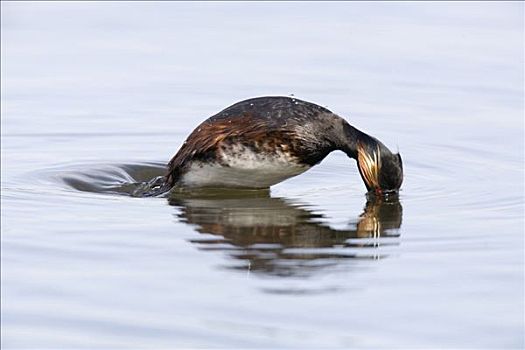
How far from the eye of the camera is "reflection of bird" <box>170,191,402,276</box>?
9.18 metres

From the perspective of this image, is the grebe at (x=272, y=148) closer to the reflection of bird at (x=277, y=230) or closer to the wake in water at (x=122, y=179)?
the reflection of bird at (x=277, y=230)

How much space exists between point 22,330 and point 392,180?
4.71 m

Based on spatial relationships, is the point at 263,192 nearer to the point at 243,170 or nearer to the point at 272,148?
the point at 243,170

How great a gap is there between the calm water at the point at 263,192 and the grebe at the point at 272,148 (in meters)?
0.21

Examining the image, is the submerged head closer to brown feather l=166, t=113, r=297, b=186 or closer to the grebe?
the grebe

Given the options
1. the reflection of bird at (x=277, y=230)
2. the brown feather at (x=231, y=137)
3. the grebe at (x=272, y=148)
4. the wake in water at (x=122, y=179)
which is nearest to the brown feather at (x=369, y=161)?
the grebe at (x=272, y=148)

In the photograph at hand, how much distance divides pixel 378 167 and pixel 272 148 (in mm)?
843

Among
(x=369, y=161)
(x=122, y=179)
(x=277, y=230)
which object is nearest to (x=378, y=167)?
(x=369, y=161)

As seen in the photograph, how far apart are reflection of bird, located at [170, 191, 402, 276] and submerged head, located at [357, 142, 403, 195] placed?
0.60 feet

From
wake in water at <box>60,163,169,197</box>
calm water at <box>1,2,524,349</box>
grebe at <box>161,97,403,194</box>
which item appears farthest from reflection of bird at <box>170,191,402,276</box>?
wake in water at <box>60,163,169,197</box>

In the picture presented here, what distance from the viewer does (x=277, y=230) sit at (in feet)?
33.4

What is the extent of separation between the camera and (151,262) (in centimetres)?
893

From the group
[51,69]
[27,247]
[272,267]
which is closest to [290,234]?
[272,267]

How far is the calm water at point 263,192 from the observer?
7.77m
